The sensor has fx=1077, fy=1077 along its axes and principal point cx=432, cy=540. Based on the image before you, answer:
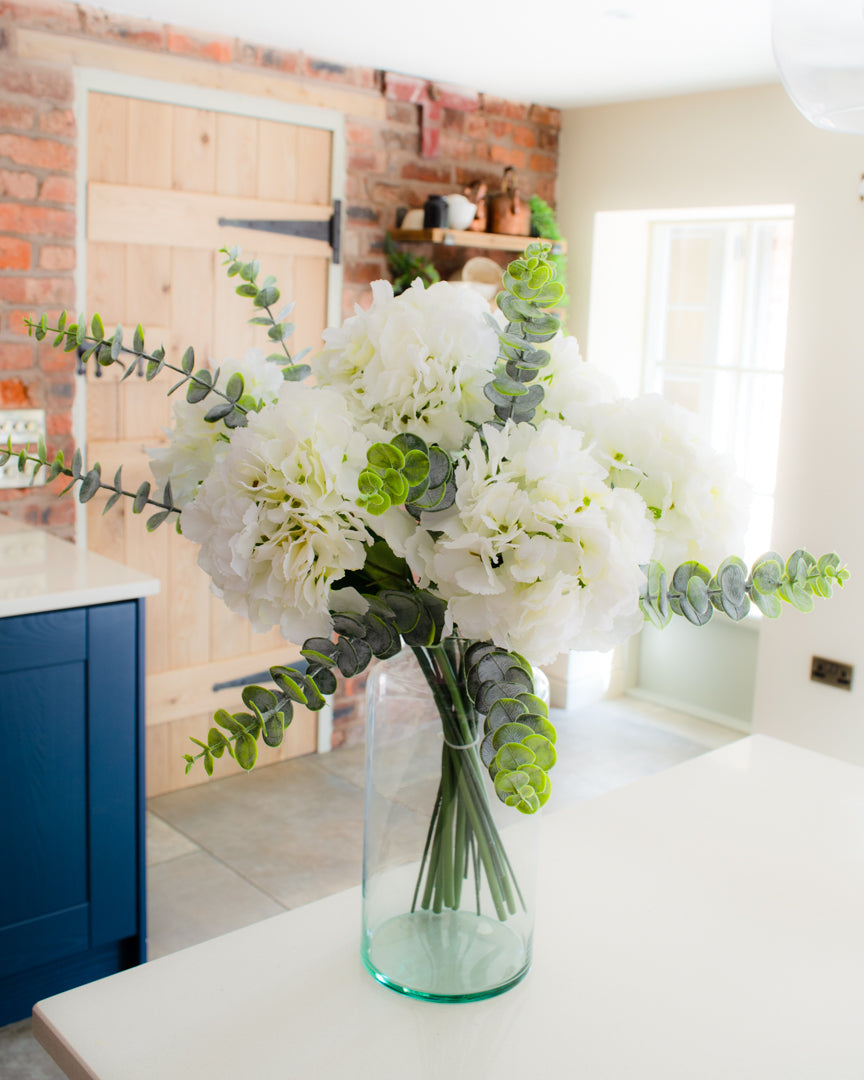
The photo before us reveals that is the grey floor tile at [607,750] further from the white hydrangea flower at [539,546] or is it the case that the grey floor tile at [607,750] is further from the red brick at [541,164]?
the white hydrangea flower at [539,546]

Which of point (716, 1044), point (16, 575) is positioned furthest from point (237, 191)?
point (716, 1044)

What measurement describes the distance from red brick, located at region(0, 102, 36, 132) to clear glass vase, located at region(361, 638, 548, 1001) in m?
2.55

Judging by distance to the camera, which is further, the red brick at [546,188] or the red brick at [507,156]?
the red brick at [546,188]

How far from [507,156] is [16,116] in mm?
1942

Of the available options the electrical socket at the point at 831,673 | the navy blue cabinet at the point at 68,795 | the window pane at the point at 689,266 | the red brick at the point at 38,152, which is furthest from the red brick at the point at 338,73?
the electrical socket at the point at 831,673

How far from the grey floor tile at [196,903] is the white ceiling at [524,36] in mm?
2423

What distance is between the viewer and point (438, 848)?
0.98m

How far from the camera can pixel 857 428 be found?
11.4 feet

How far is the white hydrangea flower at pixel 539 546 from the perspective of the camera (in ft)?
2.46

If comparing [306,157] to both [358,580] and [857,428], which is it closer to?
[857,428]

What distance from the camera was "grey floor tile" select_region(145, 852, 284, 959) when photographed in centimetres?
275

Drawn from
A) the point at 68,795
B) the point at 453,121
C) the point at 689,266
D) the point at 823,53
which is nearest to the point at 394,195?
the point at 453,121

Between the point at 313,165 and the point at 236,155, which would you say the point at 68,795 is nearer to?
the point at 236,155

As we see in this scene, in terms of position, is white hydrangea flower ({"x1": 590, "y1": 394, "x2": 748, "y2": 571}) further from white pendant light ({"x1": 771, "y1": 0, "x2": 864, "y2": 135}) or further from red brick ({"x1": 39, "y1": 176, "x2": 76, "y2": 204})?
red brick ({"x1": 39, "y1": 176, "x2": 76, "y2": 204})
